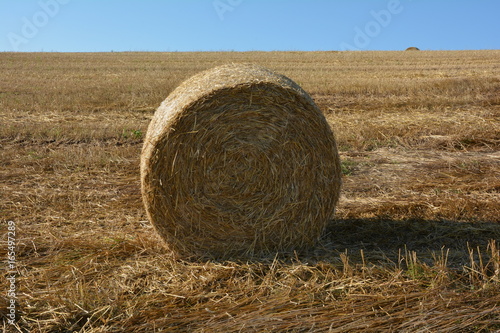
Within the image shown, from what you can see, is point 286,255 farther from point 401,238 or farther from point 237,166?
point 401,238

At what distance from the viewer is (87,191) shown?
6711 mm

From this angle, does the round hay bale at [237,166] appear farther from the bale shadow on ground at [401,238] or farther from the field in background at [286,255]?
the bale shadow on ground at [401,238]

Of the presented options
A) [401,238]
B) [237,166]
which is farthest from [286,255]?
[401,238]

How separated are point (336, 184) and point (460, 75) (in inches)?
632

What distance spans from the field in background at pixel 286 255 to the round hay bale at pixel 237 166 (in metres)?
0.29

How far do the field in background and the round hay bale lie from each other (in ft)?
0.96

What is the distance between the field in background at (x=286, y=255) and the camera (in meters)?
3.90

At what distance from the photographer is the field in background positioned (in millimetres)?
3896

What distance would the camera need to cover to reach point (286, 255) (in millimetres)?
5051

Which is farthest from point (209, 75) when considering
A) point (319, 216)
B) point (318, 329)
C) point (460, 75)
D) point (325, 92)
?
point (460, 75)

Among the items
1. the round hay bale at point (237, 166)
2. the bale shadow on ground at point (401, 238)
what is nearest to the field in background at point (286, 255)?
the bale shadow on ground at point (401, 238)

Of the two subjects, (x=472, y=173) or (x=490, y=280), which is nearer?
(x=490, y=280)

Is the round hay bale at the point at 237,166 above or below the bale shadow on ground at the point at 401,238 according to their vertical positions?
above

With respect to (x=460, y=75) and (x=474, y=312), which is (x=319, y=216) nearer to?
(x=474, y=312)
